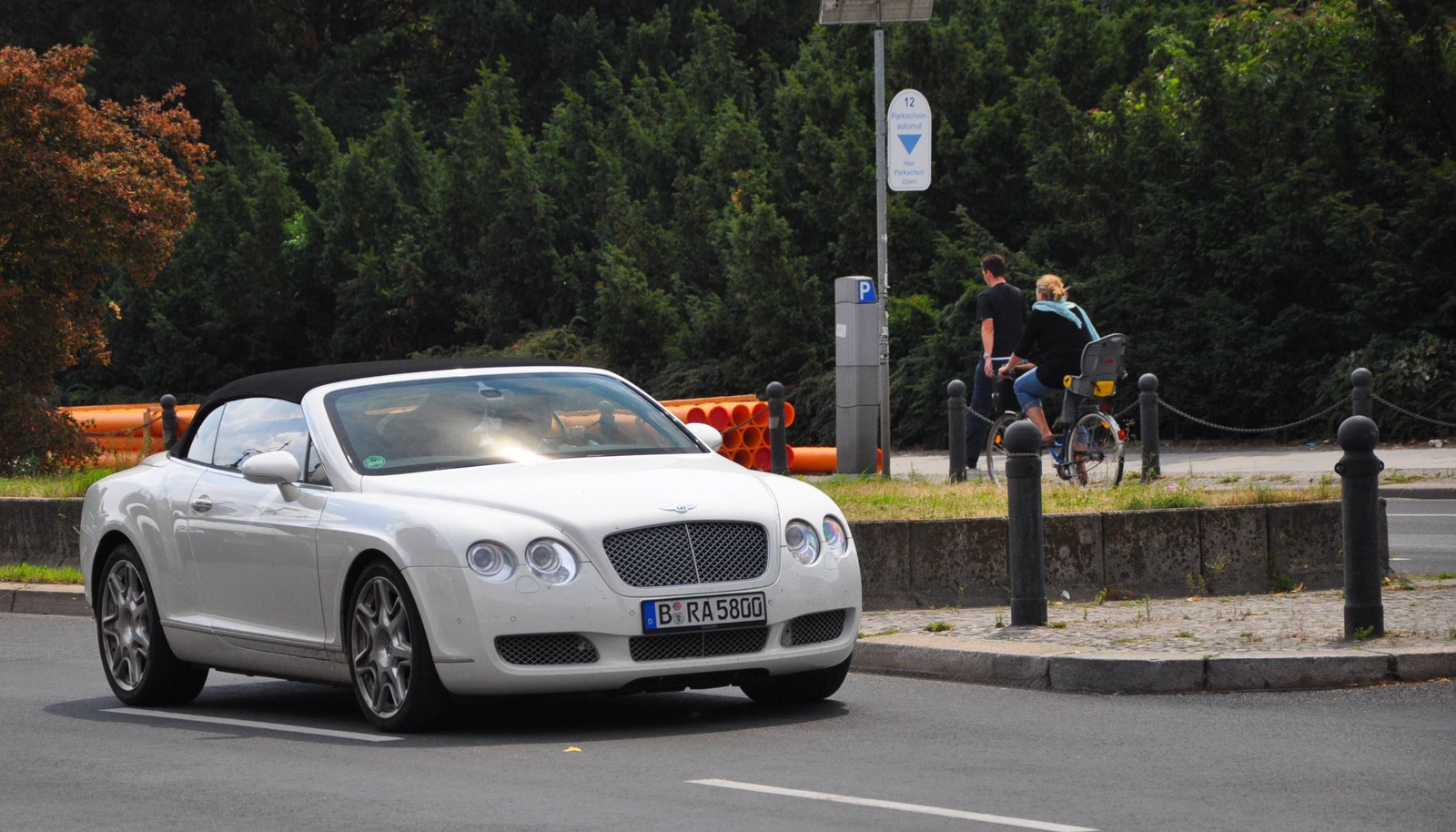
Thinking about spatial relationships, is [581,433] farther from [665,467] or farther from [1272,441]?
[1272,441]

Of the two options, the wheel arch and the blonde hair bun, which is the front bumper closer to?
the wheel arch

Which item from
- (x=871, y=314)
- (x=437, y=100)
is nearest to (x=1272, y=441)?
(x=871, y=314)

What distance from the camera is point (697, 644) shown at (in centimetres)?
798

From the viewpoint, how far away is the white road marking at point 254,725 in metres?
8.09

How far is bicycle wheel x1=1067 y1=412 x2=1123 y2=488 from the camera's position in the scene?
15492 millimetres

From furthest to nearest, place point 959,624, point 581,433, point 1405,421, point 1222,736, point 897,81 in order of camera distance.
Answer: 1. point 897,81
2. point 1405,421
3. point 959,624
4. point 581,433
5. point 1222,736

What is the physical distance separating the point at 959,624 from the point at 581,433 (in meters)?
2.56

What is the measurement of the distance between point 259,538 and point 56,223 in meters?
12.4

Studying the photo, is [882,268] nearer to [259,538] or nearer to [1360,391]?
[1360,391]

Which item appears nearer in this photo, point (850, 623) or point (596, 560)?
point (596, 560)

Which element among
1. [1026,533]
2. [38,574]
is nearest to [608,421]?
[1026,533]

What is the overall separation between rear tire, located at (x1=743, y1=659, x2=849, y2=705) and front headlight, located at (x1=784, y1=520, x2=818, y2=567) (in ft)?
1.74

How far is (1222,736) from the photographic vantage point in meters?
7.68

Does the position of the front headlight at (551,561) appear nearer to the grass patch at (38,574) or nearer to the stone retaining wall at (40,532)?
the grass patch at (38,574)
